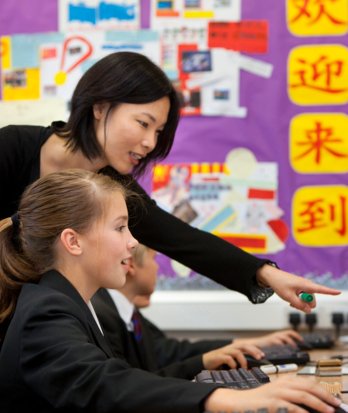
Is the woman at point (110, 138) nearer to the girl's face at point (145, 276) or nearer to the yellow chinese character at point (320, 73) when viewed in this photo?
the girl's face at point (145, 276)

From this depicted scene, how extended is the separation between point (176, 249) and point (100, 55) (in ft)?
3.91

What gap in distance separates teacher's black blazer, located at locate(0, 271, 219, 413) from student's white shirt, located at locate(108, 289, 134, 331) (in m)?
0.88

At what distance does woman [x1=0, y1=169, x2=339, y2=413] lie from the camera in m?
1.09

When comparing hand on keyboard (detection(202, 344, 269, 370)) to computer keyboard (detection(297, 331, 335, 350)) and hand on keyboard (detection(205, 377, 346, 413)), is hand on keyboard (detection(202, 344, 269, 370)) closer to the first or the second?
computer keyboard (detection(297, 331, 335, 350))

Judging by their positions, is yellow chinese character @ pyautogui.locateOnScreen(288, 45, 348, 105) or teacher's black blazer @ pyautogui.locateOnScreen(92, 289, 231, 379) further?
yellow chinese character @ pyautogui.locateOnScreen(288, 45, 348, 105)

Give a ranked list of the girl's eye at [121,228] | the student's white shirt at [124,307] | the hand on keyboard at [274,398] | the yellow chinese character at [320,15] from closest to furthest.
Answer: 1. the hand on keyboard at [274,398]
2. the girl's eye at [121,228]
3. the student's white shirt at [124,307]
4. the yellow chinese character at [320,15]

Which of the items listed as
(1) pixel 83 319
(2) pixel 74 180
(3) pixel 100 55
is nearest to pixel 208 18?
(3) pixel 100 55

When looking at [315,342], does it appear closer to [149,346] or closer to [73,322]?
[149,346]

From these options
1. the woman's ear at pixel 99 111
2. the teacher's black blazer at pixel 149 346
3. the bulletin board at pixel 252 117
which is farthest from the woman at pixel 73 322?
the bulletin board at pixel 252 117

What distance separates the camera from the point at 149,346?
7.72 ft

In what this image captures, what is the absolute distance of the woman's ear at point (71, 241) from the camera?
140 cm

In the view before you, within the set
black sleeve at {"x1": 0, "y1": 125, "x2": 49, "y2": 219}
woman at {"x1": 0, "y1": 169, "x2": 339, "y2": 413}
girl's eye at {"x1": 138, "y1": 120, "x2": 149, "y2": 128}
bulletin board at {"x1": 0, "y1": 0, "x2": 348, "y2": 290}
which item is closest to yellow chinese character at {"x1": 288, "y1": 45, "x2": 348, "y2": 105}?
bulletin board at {"x1": 0, "y1": 0, "x2": 348, "y2": 290}

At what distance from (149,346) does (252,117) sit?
0.93 m

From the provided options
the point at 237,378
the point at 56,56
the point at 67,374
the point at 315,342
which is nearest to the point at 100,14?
the point at 56,56
